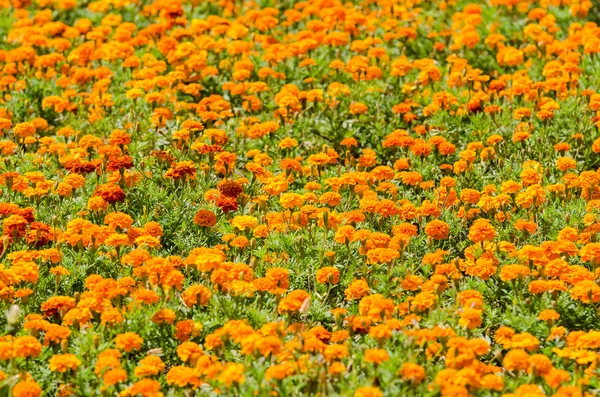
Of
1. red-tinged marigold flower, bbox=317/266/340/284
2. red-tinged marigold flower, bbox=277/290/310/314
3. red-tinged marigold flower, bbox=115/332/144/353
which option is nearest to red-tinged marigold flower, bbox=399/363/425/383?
red-tinged marigold flower, bbox=277/290/310/314

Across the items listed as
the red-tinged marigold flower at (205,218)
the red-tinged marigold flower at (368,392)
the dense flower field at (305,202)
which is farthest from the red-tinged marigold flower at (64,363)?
the red-tinged marigold flower at (205,218)

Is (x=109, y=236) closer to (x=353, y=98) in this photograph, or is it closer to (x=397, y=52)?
(x=353, y=98)

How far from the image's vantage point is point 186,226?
5816mm

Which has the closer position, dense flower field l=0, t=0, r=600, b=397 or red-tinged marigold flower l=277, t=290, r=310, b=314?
dense flower field l=0, t=0, r=600, b=397

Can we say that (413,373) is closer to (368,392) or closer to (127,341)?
(368,392)

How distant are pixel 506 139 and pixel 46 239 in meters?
3.05

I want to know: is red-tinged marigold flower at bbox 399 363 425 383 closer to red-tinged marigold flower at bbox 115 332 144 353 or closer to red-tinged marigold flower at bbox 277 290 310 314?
red-tinged marigold flower at bbox 277 290 310 314

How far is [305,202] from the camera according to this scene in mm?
5949

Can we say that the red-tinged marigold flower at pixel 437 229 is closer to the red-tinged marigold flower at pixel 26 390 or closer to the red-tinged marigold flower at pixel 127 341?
the red-tinged marigold flower at pixel 127 341

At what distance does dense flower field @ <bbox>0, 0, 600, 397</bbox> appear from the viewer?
4.43 m

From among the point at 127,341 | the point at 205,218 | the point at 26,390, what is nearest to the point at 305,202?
the point at 205,218

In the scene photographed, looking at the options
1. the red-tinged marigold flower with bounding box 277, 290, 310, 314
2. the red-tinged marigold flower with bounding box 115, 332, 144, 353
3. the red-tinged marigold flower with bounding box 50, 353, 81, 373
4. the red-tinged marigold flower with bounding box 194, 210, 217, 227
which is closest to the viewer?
the red-tinged marigold flower with bounding box 50, 353, 81, 373

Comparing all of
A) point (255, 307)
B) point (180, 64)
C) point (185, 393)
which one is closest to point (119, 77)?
point (180, 64)

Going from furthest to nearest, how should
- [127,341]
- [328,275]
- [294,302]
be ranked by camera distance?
[328,275] < [294,302] < [127,341]
